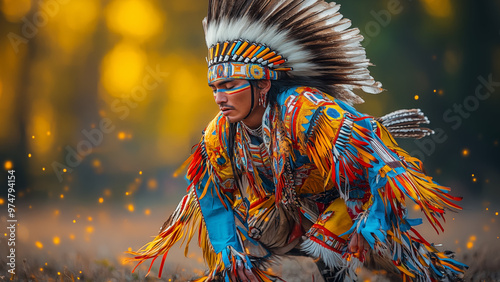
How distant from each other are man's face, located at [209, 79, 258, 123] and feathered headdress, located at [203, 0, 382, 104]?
3 cm

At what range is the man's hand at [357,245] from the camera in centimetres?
217

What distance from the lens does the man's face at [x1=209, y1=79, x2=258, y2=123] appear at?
237 centimetres

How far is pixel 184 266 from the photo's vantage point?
3.59 meters

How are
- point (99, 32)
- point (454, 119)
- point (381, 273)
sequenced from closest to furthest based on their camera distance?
1. point (381, 273)
2. point (454, 119)
3. point (99, 32)

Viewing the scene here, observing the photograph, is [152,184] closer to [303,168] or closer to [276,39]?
[303,168]

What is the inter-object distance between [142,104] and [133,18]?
59cm

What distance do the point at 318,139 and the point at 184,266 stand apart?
1689mm

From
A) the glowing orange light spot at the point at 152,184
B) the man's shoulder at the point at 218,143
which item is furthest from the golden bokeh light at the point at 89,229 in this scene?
the man's shoulder at the point at 218,143

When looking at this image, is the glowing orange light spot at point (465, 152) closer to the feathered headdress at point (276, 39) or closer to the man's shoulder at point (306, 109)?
the feathered headdress at point (276, 39)

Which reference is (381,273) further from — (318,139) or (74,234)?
(74,234)

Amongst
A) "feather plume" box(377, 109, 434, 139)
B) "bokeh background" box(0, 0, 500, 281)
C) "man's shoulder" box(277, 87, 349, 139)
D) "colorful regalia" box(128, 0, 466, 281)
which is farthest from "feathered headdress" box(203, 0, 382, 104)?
"bokeh background" box(0, 0, 500, 281)

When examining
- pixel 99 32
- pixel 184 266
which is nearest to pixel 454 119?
pixel 184 266

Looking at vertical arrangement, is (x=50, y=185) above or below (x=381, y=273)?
above

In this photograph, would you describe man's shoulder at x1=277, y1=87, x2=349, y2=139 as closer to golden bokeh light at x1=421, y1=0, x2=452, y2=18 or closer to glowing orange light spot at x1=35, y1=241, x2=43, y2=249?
golden bokeh light at x1=421, y1=0, x2=452, y2=18
